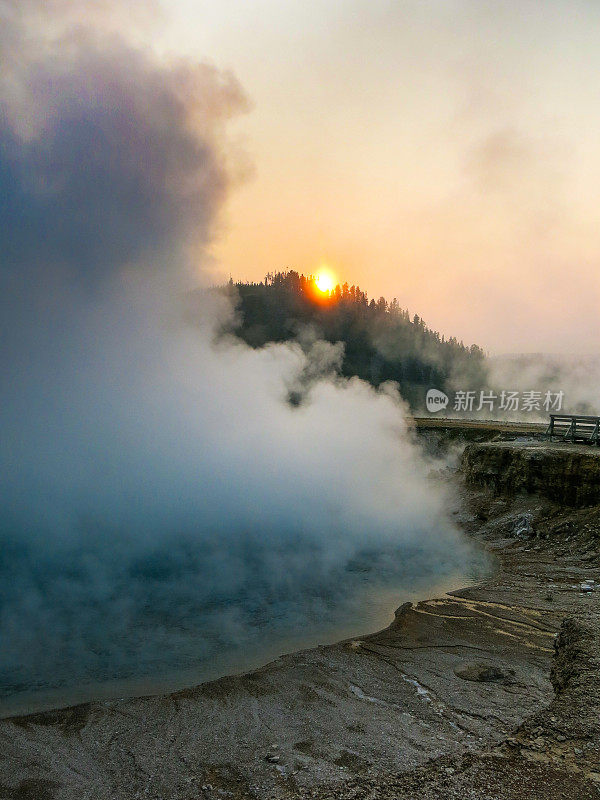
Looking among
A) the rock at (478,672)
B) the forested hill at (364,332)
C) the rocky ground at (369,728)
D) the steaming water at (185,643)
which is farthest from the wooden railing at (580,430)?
the forested hill at (364,332)

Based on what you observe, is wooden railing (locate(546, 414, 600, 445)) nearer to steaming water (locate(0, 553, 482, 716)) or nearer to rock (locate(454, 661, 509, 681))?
steaming water (locate(0, 553, 482, 716))

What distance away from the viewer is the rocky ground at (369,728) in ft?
18.7

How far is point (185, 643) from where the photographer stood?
10.3 metres

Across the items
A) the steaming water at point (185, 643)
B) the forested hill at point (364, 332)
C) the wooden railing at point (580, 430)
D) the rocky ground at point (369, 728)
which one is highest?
the forested hill at point (364, 332)

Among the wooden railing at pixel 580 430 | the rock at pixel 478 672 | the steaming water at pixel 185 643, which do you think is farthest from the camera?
the wooden railing at pixel 580 430

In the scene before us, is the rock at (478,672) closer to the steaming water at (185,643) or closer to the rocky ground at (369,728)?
the rocky ground at (369,728)

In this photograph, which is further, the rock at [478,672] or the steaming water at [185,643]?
the steaming water at [185,643]

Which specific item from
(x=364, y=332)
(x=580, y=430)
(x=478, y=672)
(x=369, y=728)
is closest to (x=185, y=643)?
(x=369, y=728)

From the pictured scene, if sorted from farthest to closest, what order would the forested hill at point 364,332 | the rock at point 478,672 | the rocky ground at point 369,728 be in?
the forested hill at point 364,332 < the rock at point 478,672 < the rocky ground at point 369,728

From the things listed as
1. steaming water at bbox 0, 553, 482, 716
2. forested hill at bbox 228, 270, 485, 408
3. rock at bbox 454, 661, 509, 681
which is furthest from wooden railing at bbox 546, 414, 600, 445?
forested hill at bbox 228, 270, 485, 408

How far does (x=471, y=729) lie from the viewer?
682 centimetres

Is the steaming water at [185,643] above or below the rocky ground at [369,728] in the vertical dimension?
below

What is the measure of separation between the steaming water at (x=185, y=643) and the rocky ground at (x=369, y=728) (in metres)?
0.60

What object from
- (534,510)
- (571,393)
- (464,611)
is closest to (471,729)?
(464,611)
